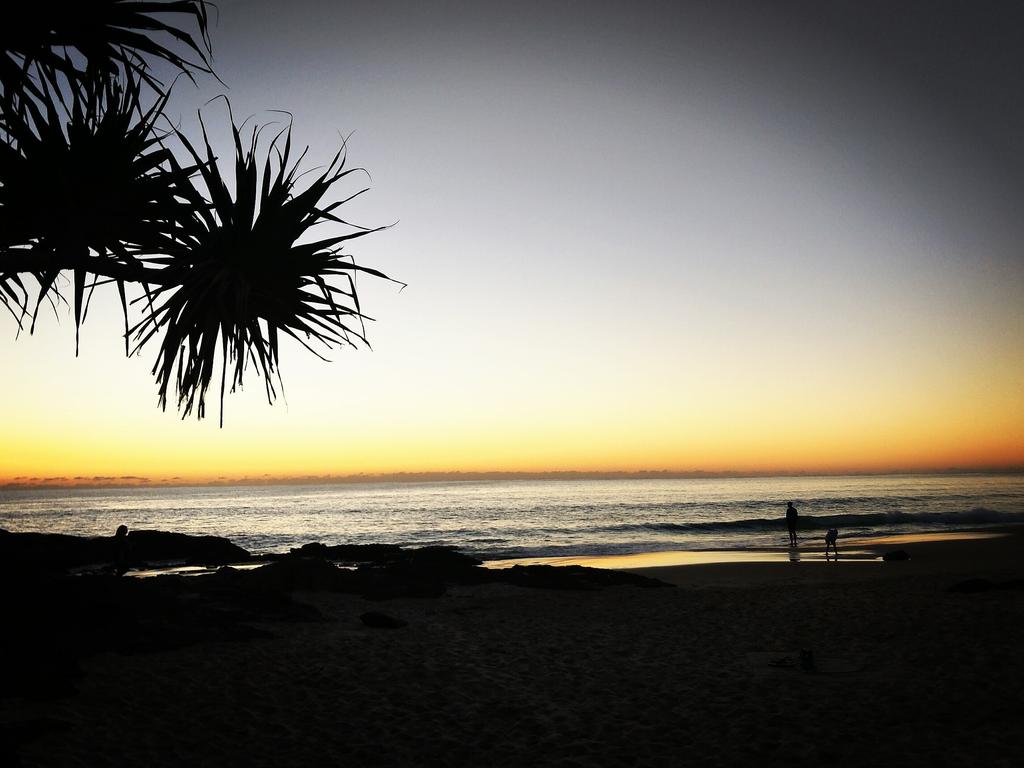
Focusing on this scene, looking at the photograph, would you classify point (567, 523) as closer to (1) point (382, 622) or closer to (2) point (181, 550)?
(2) point (181, 550)

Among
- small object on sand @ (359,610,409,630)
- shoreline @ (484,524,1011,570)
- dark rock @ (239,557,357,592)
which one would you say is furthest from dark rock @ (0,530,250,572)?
small object on sand @ (359,610,409,630)

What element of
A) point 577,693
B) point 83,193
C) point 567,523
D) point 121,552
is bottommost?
point 567,523

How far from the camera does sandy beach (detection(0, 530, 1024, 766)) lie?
5.75m

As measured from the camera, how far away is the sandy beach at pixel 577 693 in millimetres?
5746

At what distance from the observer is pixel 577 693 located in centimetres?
766

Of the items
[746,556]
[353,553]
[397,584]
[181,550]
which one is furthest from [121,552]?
[746,556]

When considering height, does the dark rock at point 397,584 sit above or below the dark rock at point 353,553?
above

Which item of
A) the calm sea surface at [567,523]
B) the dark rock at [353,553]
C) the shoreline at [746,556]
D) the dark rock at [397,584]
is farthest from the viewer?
the calm sea surface at [567,523]

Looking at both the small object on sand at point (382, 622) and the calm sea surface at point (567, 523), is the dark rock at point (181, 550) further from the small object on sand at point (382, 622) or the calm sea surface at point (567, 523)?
the small object on sand at point (382, 622)

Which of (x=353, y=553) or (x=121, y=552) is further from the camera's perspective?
(x=353, y=553)

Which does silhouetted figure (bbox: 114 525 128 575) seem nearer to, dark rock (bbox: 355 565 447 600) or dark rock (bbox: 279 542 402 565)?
dark rock (bbox: 355 565 447 600)

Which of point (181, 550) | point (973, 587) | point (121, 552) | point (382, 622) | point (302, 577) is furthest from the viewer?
point (181, 550)

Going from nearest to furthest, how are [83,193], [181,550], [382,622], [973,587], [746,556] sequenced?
[83,193], [382,622], [973,587], [746,556], [181,550]

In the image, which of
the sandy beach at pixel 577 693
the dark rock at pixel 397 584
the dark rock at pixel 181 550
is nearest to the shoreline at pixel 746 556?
the dark rock at pixel 397 584
